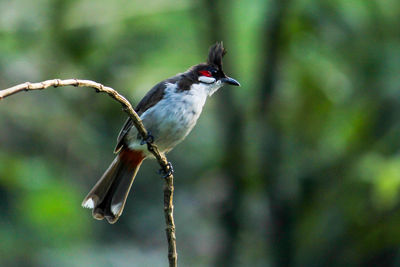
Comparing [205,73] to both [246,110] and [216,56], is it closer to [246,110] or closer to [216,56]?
[216,56]

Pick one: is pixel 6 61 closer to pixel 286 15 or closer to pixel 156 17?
Result: pixel 156 17

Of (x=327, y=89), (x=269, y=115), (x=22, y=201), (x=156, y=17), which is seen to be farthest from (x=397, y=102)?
(x=22, y=201)

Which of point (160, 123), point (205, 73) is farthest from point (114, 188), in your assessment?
point (205, 73)

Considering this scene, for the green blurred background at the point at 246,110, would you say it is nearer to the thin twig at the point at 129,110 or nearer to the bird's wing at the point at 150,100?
the bird's wing at the point at 150,100

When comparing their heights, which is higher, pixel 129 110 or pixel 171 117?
pixel 171 117

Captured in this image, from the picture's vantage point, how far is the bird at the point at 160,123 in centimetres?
372

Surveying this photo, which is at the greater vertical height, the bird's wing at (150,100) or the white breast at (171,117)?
the bird's wing at (150,100)

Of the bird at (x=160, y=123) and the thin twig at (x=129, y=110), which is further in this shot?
the bird at (x=160, y=123)

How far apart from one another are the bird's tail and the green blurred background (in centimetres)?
149

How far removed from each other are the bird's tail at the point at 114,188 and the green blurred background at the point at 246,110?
149 centimetres

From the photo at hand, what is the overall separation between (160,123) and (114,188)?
0.47m

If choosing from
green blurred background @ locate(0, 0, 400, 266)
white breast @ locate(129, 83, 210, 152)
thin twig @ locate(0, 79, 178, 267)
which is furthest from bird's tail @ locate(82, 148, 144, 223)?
green blurred background @ locate(0, 0, 400, 266)

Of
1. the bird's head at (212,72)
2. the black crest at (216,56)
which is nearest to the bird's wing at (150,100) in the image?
the bird's head at (212,72)

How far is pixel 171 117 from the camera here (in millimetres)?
3766
